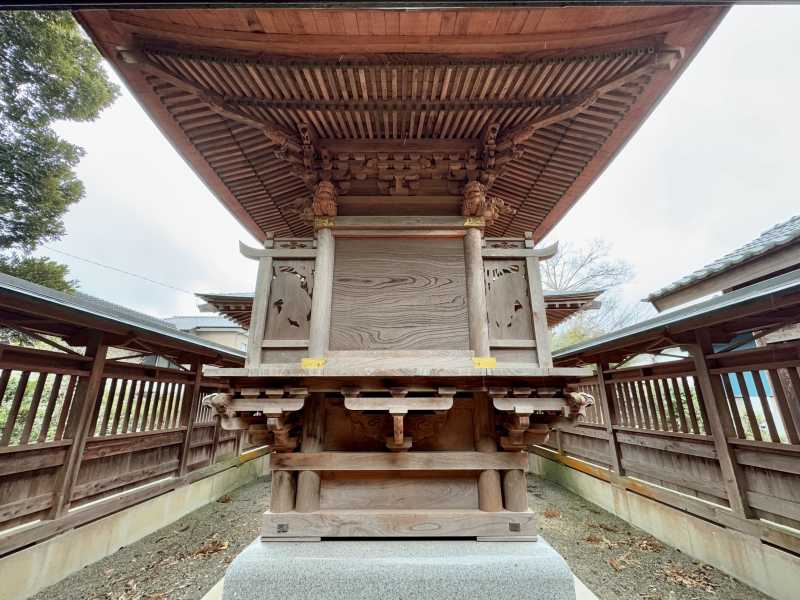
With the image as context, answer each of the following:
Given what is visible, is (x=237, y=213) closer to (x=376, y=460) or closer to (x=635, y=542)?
(x=376, y=460)

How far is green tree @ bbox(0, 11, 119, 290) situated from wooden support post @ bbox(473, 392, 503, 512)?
419 inches

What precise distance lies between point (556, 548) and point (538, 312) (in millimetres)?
5157

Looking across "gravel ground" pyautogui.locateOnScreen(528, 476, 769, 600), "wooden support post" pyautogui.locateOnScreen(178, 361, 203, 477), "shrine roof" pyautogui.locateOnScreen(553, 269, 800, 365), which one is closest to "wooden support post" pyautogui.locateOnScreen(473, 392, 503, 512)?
"shrine roof" pyautogui.locateOnScreen(553, 269, 800, 365)

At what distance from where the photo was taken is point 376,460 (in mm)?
3049

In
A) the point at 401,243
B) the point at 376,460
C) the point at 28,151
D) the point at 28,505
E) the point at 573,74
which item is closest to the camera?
the point at 573,74

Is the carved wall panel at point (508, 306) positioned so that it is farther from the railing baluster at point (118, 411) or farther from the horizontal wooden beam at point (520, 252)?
the railing baluster at point (118, 411)

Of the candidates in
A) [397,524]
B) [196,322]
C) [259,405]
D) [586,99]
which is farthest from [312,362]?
[196,322]

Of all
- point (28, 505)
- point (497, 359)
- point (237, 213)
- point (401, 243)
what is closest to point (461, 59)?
point (401, 243)

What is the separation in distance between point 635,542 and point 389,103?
8.02 metres

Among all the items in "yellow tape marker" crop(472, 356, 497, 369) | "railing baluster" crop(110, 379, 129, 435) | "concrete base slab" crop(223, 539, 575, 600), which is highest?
"yellow tape marker" crop(472, 356, 497, 369)

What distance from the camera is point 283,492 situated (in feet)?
10.1

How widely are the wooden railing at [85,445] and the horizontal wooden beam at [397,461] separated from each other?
3.75 meters

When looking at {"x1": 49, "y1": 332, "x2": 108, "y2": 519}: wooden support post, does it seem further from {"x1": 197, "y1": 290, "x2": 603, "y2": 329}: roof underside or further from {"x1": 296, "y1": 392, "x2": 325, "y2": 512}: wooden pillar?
{"x1": 296, "y1": 392, "x2": 325, "y2": 512}: wooden pillar

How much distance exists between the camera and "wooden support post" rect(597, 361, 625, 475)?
22.9 ft
